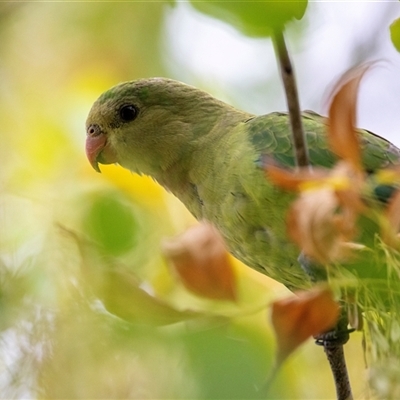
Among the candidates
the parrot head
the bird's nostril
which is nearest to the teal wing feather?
the parrot head

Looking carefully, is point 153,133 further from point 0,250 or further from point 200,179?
point 0,250

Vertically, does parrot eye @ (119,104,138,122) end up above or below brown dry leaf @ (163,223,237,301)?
below

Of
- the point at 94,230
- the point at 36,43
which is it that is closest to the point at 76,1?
the point at 36,43

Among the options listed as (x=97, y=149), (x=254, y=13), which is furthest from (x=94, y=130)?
(x=254, y=13)

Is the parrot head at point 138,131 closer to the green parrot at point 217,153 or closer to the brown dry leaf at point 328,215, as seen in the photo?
the green parrot at point 217,153

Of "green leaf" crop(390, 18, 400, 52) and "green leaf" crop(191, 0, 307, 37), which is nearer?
"green leaf" crop(191, 0, 307, 37)

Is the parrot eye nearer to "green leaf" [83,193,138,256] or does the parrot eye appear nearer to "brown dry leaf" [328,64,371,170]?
"green leaf" [83,193,138,256]
